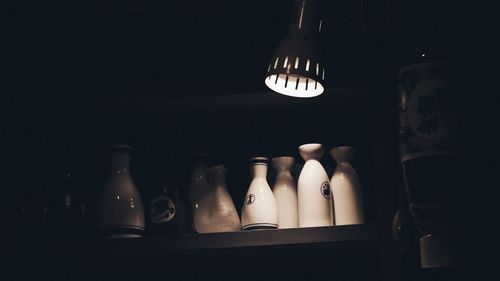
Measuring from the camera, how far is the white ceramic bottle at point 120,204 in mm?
1785

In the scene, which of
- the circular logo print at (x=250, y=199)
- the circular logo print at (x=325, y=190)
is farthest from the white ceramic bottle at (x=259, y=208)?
the circular logo print at (x=325, y=190)

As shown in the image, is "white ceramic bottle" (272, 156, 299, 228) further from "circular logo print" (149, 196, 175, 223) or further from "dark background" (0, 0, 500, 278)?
"circular logo print" (149, 196, 175, 223)

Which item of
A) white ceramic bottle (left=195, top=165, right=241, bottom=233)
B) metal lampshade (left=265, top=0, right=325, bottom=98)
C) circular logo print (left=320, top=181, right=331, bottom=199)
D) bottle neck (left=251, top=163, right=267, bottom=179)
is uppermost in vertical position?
metal lampshade (left=265, top=0, right=325, bottom=98)

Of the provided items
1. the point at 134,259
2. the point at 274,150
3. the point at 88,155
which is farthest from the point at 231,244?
the point at 88,155

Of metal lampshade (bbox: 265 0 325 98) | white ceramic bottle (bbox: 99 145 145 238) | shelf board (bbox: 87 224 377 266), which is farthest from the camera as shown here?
white ceramic bottle (bbox: 99 145 145 238)

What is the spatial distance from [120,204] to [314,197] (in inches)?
19.0

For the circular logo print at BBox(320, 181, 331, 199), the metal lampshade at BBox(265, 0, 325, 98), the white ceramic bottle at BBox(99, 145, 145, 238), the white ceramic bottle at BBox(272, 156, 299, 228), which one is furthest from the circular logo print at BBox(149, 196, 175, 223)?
the metal lampshade at BBox(265, 0, 325, 98)

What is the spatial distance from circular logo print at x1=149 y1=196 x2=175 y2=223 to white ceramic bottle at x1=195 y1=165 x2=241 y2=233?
74mm

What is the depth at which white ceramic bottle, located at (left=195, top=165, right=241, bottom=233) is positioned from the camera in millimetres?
1793

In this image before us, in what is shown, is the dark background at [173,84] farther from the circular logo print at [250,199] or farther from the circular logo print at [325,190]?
the circular logo print at [250,199]

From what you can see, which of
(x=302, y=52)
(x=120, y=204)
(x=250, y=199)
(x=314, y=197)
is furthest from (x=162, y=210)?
(x=302, y=52)

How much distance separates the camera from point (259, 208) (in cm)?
177

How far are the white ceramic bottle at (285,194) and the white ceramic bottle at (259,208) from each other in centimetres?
2

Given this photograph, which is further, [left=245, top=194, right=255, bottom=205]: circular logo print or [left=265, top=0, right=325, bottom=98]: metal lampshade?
[left=245, top=194, right=255, bottom=205]: circular logo print
